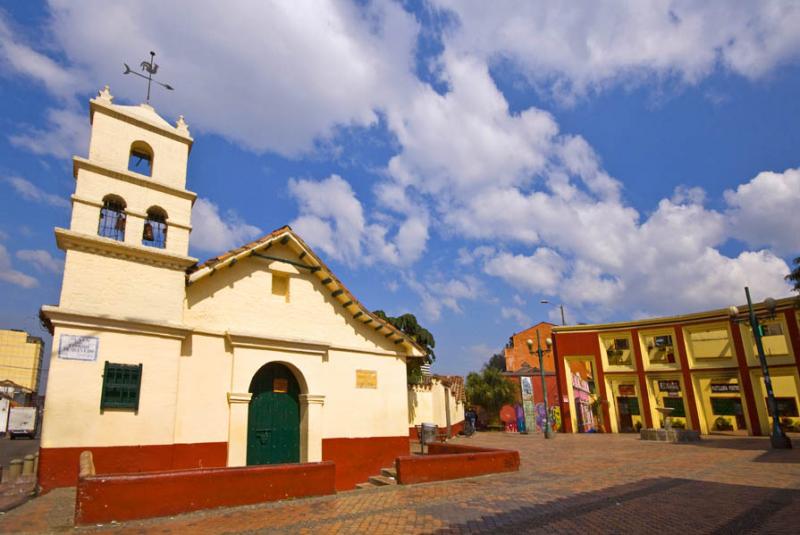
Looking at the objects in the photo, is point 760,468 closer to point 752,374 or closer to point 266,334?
point 266,334

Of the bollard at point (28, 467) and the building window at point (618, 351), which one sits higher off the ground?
the building window at point (618, 351)

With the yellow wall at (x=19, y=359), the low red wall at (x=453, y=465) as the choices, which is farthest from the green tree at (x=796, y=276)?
the yellow wall at (x=19, y=359)

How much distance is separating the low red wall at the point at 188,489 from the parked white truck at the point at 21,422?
1545 inches

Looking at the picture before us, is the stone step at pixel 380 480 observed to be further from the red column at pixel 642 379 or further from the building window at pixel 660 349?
the building window at pixel 660 349

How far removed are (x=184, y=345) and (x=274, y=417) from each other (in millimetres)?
3347

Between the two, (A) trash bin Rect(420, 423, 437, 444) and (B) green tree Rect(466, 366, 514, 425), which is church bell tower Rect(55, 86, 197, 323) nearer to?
(A) trash bin Rect(420, 423, 437, 444)

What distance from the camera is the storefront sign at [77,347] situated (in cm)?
→ 965

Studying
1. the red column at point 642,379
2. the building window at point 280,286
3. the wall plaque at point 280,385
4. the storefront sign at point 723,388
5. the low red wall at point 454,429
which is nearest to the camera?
the wall plaque at point 280,385

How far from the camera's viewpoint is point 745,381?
25562 millimetres

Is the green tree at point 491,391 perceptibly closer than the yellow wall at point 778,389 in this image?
No

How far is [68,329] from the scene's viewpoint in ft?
32.1

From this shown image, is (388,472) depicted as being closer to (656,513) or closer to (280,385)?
(280,385)

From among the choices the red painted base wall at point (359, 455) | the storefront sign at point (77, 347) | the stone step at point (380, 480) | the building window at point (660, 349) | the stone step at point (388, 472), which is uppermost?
the building window at point (660, 349)

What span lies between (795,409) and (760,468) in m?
19.1
